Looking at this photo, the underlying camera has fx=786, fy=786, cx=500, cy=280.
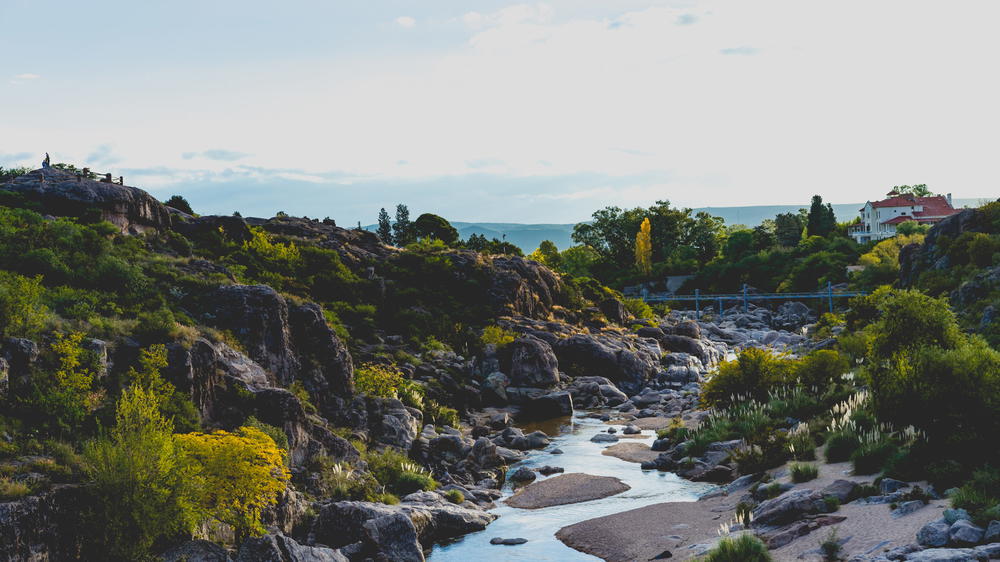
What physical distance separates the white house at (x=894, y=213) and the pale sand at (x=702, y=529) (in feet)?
350

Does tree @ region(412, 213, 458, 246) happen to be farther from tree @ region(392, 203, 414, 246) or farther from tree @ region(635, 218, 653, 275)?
tree @ region(635, 218, 653, 275)

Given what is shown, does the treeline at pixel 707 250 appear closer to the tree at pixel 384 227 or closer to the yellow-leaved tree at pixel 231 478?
the tree at pixel 384 227

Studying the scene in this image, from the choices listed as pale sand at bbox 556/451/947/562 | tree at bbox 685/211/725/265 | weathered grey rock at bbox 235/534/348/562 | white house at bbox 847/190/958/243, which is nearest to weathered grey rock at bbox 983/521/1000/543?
pale sand at bbox 556/451/947/562

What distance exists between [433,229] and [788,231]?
2648 inches

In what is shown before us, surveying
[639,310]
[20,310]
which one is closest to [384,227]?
[639,310]

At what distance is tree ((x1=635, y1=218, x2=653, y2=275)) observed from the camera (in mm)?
120562

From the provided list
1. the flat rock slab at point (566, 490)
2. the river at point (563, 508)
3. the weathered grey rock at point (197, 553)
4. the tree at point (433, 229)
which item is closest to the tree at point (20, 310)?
the weathered grey rock at point (197, 553)

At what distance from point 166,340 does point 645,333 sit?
149 ft

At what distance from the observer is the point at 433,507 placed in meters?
24.4

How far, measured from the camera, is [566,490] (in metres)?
28.2

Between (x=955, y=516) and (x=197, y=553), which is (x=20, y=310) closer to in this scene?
(x=197, y=553)

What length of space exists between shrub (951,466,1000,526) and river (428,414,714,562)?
914cm

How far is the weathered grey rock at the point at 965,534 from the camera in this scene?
15.5m

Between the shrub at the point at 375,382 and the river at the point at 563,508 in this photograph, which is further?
the shrub at the point at 375,382
